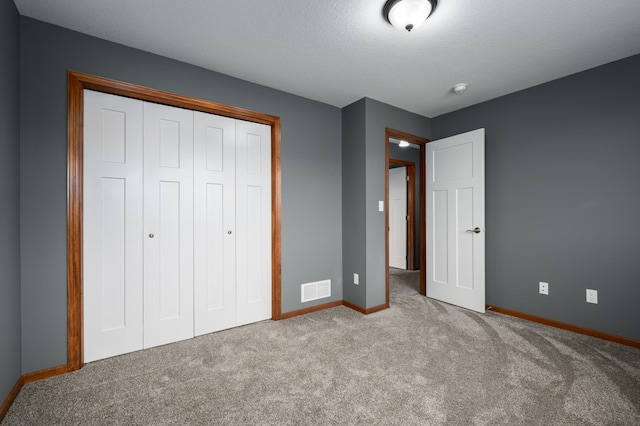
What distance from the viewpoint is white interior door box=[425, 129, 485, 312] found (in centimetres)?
319

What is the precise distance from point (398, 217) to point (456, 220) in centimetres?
238

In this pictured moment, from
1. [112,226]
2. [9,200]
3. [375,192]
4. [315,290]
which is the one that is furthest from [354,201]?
[9,200]

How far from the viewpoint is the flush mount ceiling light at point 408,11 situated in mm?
1688

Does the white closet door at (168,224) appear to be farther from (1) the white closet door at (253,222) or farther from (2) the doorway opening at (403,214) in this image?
(2) the doorway opening at (403,214)

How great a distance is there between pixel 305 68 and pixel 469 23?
4.33 ft

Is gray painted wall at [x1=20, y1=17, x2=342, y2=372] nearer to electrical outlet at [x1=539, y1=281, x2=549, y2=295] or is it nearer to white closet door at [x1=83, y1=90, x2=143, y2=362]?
white closet door at [x1=83, y1=90, x2=143, y2=362]

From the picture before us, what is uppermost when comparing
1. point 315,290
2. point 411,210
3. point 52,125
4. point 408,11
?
point 408,11

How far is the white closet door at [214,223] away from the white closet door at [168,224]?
0.23 ft

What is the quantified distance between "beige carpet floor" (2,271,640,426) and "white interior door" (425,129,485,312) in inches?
27.7

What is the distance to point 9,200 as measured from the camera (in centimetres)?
167

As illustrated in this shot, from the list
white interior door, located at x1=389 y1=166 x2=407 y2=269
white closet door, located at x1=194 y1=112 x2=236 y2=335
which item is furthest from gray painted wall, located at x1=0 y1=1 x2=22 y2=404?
white interior door, located at x1=389 y1=166 x2=407 y2=269

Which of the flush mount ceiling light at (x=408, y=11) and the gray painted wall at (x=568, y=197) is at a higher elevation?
the flush mount ceiling light at (x=408, y=11)

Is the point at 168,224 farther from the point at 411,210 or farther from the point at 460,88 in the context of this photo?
the point at 411,210

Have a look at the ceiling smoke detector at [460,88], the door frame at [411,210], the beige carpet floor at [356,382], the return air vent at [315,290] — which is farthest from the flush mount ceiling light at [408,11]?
the door frame at [411,210]
